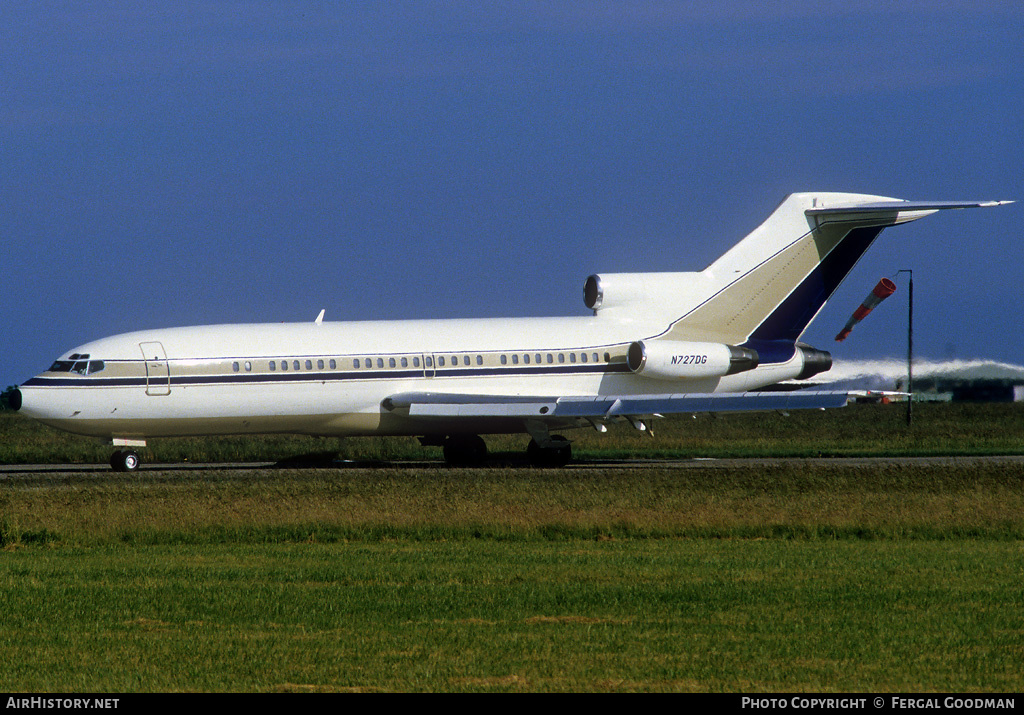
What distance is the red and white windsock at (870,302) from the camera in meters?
36.0

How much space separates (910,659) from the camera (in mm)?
10898

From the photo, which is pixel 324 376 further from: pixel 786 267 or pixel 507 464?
pixel 786 267

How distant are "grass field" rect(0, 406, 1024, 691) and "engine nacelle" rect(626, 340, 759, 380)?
7.17m

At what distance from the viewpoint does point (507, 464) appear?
3594 cm

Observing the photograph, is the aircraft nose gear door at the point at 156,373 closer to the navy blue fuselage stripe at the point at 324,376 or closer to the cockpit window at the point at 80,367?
the navy blue fuselage stripe at the point at 324,376

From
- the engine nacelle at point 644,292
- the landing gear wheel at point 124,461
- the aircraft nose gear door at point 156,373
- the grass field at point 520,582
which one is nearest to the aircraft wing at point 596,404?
the grass field at point 520,582

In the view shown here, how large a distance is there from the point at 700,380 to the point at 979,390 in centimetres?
3731

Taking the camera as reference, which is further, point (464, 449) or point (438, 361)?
point (464, 449)

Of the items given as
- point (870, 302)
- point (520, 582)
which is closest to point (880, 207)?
point (870, 302)

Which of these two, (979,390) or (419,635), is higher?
(979,390)

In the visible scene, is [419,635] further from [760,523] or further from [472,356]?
[472,356]

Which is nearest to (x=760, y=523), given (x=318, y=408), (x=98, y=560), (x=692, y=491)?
(x=692, y=491)

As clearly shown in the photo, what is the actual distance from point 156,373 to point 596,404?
10.4 meters
